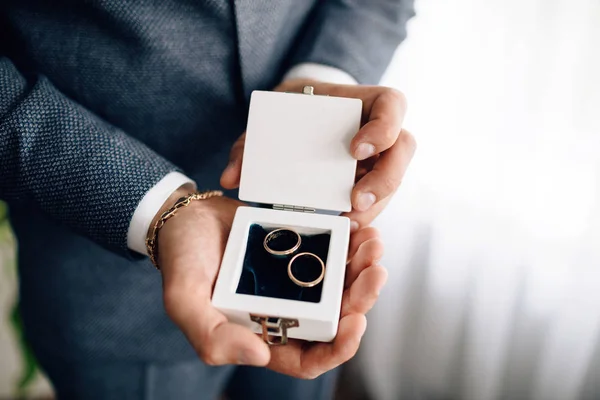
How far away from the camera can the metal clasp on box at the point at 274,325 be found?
609mm

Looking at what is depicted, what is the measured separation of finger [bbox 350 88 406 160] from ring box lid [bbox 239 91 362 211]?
30 millimetres

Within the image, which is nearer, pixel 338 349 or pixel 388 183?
pixel 338 349

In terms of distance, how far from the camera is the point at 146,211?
694 millimetres

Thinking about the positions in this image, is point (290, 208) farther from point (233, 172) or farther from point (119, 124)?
point (119, 124)

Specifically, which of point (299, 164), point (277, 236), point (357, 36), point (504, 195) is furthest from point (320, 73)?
point (504, 195)

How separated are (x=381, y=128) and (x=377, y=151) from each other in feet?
0.11

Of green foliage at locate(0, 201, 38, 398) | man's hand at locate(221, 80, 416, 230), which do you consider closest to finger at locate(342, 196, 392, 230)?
man's hand at locate(221, 80, 416, 230)

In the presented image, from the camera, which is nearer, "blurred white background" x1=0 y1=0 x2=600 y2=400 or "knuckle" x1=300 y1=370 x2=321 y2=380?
"knuckle" x1=300 y1=370 x2=321 y2=380

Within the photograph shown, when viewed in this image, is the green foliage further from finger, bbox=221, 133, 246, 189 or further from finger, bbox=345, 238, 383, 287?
finger, bbox=345, 238, 383, 287

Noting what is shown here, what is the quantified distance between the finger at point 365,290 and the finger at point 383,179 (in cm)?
12

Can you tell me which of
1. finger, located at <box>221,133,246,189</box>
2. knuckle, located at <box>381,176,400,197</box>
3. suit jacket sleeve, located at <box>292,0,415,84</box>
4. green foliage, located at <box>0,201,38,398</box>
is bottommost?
green foliage, located at <box>0,201,38,398</box>

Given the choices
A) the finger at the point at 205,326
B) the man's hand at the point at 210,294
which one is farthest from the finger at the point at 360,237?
the finger at the point at 205,326

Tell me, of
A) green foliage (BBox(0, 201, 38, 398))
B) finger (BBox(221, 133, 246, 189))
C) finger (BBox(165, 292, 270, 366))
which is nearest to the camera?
finger (BBox(165, 292, 270, 366))

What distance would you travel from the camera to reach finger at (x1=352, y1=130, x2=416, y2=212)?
715 millimetres
